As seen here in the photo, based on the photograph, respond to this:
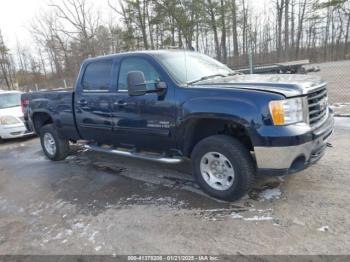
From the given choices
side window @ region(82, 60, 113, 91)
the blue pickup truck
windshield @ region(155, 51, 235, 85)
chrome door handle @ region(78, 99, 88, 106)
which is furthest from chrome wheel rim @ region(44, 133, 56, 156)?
windshield @ region(155, 51, 235, 85)

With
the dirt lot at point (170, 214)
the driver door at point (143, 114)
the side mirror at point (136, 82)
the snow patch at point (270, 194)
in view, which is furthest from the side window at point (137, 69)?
the snow patch at point (270, 194)

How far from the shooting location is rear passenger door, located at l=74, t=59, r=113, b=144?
15.5ft

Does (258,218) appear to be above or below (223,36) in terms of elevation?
below

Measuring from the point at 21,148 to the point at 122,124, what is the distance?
504 cm

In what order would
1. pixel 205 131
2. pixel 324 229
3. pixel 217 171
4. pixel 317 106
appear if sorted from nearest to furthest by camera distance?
pixel 324 229 < pixel 317 106 < pixel 217 171 < pixel 205 131

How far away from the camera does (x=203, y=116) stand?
3.49m

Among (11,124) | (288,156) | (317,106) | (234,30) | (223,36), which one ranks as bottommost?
(11,124)

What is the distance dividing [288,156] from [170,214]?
1.51m

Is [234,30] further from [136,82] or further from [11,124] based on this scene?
[136,82]

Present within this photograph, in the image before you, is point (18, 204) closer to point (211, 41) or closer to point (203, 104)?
point (203, 104)

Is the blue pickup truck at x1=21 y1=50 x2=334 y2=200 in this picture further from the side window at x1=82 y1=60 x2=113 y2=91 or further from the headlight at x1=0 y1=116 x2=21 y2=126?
the headlight at x1=0 y1=116 x2=21 y2=126

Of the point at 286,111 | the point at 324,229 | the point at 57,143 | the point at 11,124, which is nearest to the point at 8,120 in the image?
the point at 11,124

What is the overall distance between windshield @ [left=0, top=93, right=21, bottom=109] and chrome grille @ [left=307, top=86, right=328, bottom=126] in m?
9.33

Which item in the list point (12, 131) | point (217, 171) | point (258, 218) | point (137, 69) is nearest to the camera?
point (258, 218)
